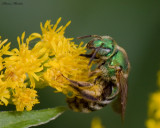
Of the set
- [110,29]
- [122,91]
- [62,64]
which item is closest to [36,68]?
[62,64]

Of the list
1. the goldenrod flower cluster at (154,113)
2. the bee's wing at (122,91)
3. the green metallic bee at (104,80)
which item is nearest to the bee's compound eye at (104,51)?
the green metallic bee at (104,80)

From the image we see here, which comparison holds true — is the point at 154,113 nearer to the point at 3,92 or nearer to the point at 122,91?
the point at 122,91

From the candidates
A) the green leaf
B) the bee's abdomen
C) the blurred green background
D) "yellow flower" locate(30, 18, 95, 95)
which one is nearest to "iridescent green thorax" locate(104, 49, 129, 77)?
"yellow flower" locate(30, 18, 95, 95)

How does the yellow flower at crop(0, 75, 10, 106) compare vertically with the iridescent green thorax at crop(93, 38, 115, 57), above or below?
below

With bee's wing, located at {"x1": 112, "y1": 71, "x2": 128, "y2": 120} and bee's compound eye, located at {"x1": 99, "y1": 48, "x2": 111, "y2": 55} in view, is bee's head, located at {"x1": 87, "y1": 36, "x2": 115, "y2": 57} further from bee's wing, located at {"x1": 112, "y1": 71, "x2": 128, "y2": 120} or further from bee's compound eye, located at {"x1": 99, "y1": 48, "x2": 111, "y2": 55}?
bee's wing, located at {"x1": 112, "y1": 71, "x2": 128, "y2": 120}

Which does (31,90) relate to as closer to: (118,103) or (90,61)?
(90,61)

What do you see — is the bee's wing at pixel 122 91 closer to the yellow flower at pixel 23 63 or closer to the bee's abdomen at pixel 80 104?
the bee's abdomen at pixel 80 104

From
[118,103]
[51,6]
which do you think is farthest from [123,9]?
[118,103]
